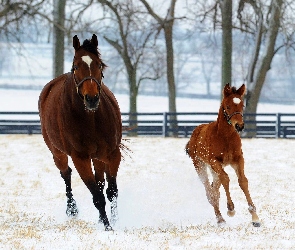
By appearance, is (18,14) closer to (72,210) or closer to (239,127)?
(72,210)

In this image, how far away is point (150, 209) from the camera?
374 inches

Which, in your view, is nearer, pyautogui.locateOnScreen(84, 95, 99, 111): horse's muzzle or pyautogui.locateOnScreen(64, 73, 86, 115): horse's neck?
pyautogui.locateOnScreen(84, 95, 99, 111): horse's muzzle

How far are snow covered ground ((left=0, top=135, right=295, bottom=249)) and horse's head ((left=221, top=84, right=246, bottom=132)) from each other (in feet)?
4.05

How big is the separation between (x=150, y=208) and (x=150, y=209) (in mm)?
94

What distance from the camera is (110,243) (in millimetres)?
6625

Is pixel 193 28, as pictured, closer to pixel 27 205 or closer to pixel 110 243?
pixel 27 205

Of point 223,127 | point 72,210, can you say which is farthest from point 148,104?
point 223,127

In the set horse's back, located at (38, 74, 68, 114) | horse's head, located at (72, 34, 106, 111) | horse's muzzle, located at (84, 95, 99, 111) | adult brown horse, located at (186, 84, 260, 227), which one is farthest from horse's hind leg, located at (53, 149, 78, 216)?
horse's muzzle, located at (84, 95, 99, 111)

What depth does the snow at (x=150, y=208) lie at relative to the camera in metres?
6.79

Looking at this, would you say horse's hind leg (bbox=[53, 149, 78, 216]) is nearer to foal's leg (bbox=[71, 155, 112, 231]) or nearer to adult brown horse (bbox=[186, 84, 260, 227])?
foal's leg (bbox=[71, 155, 112, 231])

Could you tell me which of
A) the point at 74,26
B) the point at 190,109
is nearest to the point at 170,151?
the point at 74,26

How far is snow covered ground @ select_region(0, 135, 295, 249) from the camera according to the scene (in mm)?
6777

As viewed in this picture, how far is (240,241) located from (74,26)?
768 inches

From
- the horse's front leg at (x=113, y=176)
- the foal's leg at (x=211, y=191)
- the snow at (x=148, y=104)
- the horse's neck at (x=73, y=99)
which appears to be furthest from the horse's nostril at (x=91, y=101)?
the snow at (x=148, y=104)
